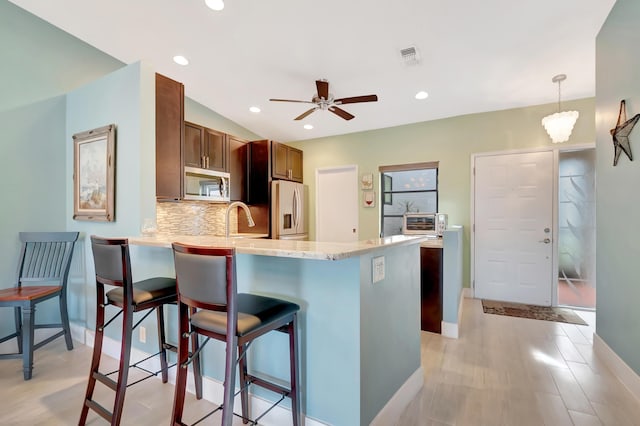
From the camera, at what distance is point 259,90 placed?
13.0 feet

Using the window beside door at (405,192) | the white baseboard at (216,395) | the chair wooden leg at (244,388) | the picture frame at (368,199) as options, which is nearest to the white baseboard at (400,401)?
the white baseboard at (216,395)

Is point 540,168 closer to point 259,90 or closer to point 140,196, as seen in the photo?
point 259,90

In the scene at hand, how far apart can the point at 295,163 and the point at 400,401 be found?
427 centimetres

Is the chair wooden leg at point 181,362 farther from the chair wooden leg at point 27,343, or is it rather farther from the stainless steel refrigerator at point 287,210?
the stainless steel refrigerator at point 287,210

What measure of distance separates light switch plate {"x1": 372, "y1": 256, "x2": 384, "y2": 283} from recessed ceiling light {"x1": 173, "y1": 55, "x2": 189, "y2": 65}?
342 cm

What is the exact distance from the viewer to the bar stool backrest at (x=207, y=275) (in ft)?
3.82

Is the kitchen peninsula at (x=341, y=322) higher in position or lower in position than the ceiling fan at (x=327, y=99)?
lower

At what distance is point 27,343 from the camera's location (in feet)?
7.20

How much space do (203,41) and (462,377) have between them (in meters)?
4.01

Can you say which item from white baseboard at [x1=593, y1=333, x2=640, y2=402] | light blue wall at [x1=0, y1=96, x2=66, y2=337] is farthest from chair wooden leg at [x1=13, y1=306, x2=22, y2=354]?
white baseboard at [x1=593, y1=333, x2=640, y2=402]

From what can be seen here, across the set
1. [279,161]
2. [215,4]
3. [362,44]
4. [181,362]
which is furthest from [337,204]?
[181,362]

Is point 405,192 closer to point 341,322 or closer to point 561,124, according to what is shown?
point 561,124

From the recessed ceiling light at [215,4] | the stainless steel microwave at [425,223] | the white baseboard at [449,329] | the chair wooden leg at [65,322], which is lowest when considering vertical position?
the white baseboard at [449,329]

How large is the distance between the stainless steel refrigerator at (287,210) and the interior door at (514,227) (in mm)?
2857
